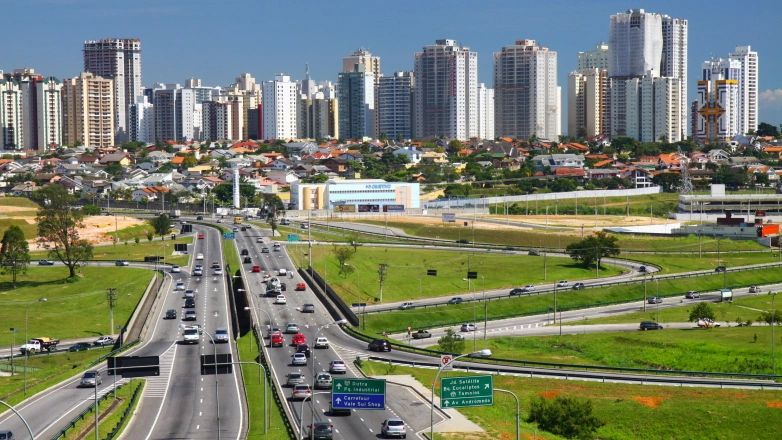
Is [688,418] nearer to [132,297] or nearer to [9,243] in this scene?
[132,297]

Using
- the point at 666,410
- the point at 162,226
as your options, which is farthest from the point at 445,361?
the point at 162,226

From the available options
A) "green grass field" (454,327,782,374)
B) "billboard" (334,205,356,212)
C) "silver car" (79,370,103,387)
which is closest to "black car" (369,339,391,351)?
"green grass field" (454,327,782,374)

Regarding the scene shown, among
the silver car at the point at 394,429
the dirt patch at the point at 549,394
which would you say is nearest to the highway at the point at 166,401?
the silver car at the point at 394,429

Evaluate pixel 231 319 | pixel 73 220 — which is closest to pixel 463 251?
pixel 73 220

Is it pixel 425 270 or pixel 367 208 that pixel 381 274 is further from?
pixel 367 208

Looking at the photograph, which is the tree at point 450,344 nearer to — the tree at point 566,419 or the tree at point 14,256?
the tree at point 566,419

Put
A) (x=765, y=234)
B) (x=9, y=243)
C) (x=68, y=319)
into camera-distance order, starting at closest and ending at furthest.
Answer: (x=68, y=319) → (x=9, y=243) → (x=765, y=234)
